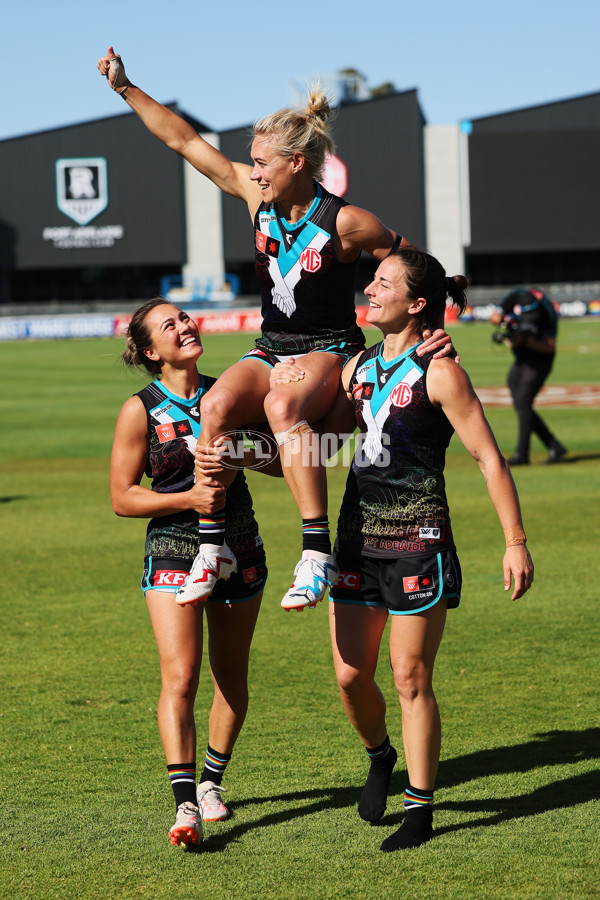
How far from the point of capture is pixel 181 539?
14.6 feet

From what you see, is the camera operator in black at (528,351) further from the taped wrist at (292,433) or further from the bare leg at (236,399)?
the taped wrist at (292,433)

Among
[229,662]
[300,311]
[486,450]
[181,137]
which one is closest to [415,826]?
[229,662]

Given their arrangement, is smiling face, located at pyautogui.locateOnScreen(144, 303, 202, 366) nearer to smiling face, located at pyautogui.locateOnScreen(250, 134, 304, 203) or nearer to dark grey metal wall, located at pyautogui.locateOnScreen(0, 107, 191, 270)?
smiling face, located at pyautogui.locateOnScreen(250, 134, 304, 203)

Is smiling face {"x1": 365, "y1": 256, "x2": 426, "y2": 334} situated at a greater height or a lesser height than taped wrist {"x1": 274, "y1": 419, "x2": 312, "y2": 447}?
greater

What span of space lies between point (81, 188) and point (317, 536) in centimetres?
6117

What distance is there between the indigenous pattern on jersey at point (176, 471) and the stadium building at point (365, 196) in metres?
52.4

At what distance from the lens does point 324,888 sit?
3838 millimetres

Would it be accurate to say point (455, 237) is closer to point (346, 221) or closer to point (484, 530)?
point (484, 530)

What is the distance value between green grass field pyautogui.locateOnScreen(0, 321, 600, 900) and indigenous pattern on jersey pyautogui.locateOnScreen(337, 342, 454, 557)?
1.19 meters

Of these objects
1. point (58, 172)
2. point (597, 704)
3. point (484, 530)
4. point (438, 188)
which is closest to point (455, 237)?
point (438, 188)

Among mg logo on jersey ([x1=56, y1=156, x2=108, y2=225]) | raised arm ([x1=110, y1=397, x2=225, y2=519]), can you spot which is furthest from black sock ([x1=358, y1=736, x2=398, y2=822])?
mg logo on jersey ([x1=56, y1=156, x2=108, y2=225])

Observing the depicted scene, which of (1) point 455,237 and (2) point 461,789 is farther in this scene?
(1) point 455,237

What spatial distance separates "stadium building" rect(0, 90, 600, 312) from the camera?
58781 millimetres

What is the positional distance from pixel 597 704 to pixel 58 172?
61.0 m
